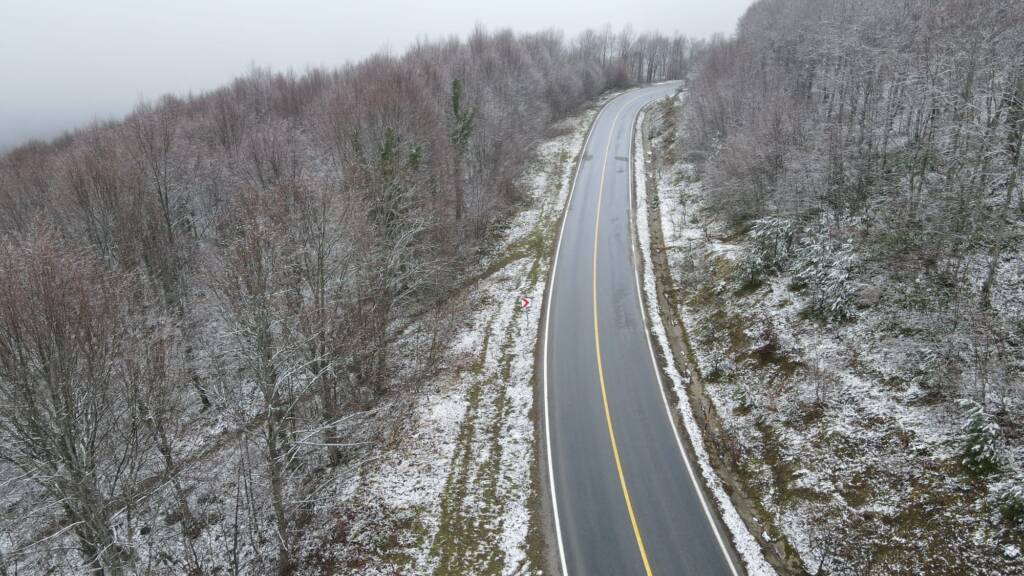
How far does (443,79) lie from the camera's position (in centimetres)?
5416

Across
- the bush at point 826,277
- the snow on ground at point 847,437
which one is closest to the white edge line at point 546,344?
the snow on ground at point 847,437

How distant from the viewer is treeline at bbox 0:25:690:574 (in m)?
16.1

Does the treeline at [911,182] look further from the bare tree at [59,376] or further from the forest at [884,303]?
the bare tree at [59,376]

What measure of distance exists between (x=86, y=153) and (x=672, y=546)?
42693 millimetres

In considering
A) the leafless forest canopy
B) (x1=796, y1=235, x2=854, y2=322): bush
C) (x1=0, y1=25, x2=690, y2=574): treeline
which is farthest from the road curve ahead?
(x1=796, y1=235, x2=854, y2=322): bush

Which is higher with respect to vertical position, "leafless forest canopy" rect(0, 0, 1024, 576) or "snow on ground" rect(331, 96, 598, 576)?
"leafless forest canopy" rect(0, 0, 1024, 576)

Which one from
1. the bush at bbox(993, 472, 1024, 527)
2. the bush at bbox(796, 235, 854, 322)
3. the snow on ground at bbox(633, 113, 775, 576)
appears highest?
the bush at bbox(796, 235, 854, 322)

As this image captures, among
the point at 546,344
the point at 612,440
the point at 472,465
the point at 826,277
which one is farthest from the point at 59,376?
the point at 826,277

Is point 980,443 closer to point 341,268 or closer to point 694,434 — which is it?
point 694,434

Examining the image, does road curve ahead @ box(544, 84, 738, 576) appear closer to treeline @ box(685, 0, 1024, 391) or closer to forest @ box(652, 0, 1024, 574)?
forest @ box(652, 0, 1024, 574)

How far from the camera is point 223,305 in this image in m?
20.3

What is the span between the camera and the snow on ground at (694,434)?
732 inches

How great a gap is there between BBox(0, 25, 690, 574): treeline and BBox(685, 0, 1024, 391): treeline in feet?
73.9

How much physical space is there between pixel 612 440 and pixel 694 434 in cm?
390
